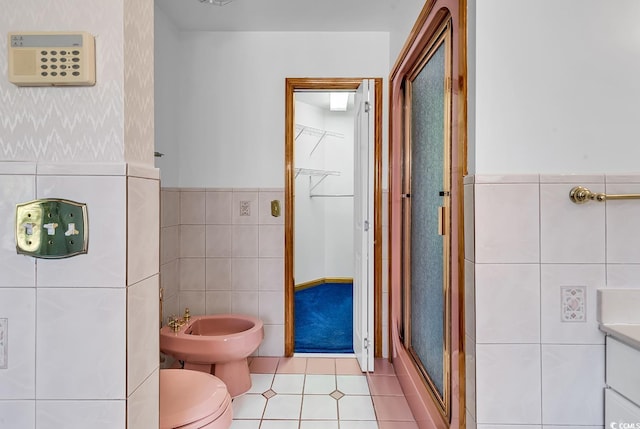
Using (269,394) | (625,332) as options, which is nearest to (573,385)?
(625,332)

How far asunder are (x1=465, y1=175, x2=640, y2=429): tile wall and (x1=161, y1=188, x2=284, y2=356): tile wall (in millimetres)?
1745

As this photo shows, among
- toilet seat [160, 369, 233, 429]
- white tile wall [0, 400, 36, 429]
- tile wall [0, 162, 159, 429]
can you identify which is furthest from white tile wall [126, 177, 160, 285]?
toilet seat [160, 369, 233, 429]

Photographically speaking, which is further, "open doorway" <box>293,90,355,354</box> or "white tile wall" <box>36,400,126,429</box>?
"open doorway" <box>293,90,355,354</box>

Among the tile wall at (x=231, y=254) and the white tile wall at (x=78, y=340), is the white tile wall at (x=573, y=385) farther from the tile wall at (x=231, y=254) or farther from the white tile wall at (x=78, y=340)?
the tile wall at (x=231, y=254)

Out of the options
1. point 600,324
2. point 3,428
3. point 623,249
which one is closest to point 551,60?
point 623,249

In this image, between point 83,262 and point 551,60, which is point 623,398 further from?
point 83,262

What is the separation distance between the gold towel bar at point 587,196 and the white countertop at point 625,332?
0.39 meters

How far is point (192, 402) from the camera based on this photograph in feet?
3.92

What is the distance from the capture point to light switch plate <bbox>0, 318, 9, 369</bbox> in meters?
0.82

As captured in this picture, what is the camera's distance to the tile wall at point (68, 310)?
0.82 metres

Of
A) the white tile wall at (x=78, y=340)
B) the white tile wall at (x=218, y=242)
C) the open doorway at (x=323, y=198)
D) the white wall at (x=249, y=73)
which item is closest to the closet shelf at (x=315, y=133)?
the open doorway at (x=323, y=198)

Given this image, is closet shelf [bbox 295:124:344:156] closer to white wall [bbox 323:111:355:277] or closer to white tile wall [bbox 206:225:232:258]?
white wall [bbox 323:111:355:277]

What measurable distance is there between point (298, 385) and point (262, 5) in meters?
2.43

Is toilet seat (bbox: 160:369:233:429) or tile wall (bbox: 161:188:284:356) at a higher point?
tile wall (bbox: 161:188:284:356)
